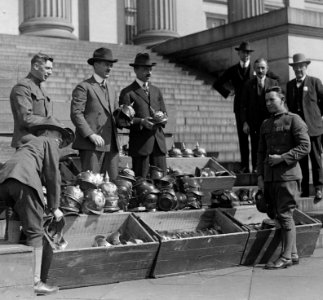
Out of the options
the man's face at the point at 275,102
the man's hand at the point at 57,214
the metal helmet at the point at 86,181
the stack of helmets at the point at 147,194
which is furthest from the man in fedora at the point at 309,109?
the man's hand at the point at 57,214

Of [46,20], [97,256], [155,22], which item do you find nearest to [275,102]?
[97,256]

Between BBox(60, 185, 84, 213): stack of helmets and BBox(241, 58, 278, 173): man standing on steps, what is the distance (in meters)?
3.92

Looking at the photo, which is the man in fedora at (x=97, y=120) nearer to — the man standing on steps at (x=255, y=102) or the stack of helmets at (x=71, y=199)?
the stack of helmets at (x=71, y=199)

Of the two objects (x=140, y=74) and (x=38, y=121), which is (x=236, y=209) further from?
(x=38, y=121)

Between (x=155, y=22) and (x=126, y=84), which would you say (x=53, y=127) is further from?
(x=155, y=22)

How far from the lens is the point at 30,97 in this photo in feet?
21.8

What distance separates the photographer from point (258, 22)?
50.9 feet

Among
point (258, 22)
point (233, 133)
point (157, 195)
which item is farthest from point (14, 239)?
point (258, 22)

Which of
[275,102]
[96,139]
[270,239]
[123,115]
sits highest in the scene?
[275,102]

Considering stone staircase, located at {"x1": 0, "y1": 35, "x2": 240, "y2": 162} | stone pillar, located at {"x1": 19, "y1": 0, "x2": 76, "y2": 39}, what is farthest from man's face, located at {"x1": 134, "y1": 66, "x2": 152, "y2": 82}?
stone pillar, located at {"x1": 19, "y1": 0, "x2": 76, "y2": 39}

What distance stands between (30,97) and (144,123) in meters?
1.92

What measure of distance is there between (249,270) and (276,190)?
0.95m

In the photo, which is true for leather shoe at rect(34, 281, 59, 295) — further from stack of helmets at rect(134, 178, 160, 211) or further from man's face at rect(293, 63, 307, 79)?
man's face at rect(293, 63, 307, 79)

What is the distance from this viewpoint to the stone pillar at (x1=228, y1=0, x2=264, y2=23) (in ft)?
74.0
